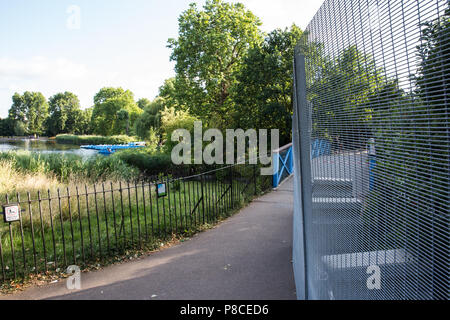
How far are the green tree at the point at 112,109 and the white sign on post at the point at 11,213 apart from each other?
5556cm

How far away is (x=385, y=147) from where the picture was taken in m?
1.33

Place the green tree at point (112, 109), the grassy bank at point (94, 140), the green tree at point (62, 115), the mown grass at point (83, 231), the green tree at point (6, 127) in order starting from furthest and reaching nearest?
1. the green tree at point (62, 115)
2. the green tree at point (6, 127)
3. the green tree at point (112, 109)
4. the grassy bank at point (94, 140)
5. the mown grass at point (83, 231)

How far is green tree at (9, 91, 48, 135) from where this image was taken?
7612 cm

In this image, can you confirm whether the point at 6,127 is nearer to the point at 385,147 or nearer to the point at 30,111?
the point at 30,111

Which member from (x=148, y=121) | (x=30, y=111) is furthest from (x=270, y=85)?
(x=30, y=111)

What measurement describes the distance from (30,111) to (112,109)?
29.9m

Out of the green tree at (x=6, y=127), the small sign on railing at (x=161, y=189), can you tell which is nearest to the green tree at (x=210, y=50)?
the small sign on railing at (x=161, y=189)

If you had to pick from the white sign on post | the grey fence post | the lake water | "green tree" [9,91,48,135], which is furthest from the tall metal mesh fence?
"green tree" [9,91,48,135]

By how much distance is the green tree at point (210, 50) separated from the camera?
69.7 ft

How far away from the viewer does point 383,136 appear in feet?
4.38

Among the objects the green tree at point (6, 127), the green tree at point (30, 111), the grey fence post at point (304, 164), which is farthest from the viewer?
the green tree at point (30, 111)

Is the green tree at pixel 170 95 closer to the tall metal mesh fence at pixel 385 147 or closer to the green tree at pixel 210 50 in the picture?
the green tree at pixel 210 50
